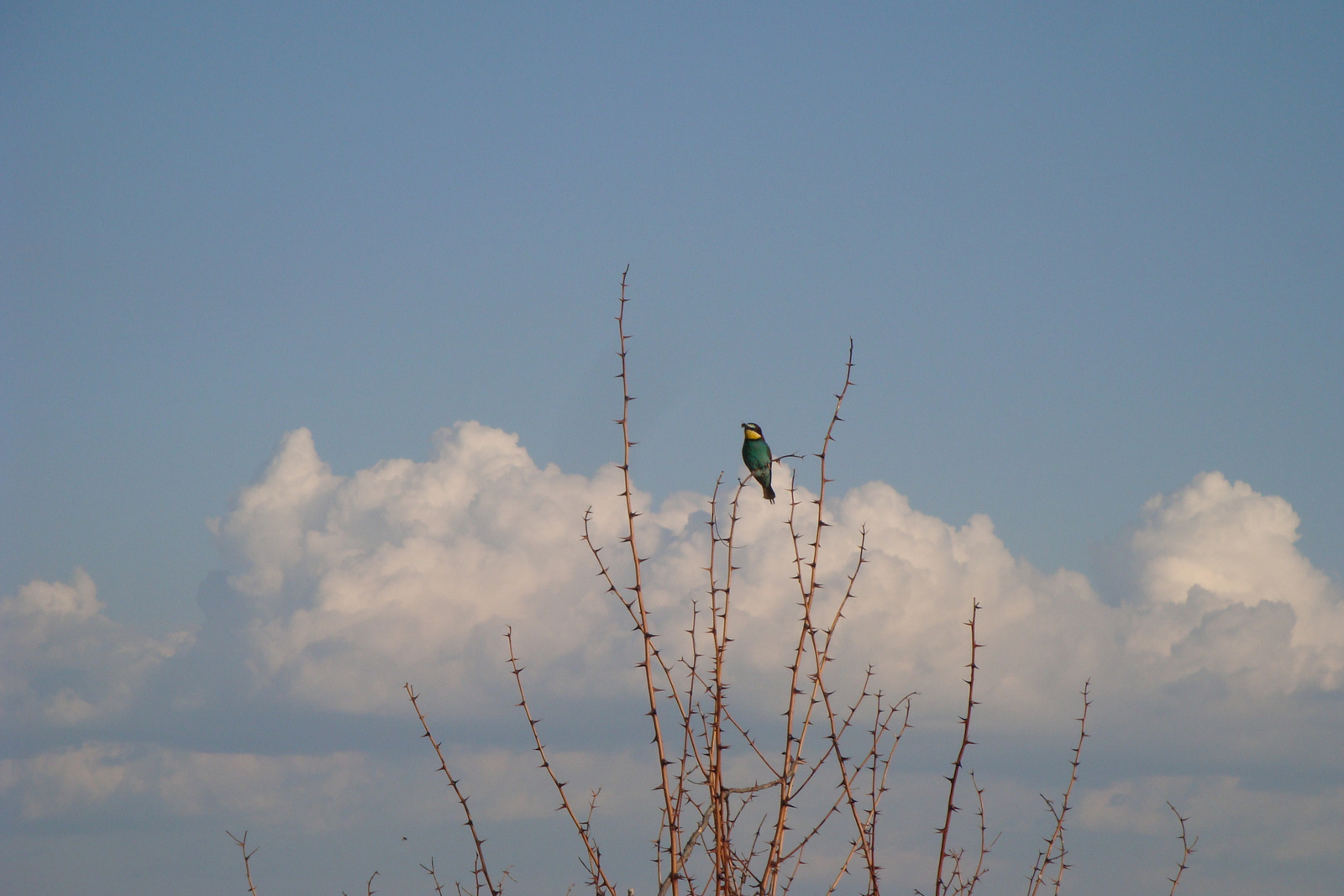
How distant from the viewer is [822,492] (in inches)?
250

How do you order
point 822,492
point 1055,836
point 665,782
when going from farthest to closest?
point 1055,836, point 822,492, point 665,782

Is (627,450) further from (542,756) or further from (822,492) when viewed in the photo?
(542,756)

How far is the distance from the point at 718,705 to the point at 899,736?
1.78m

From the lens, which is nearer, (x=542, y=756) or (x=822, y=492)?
(x=542, y=756)

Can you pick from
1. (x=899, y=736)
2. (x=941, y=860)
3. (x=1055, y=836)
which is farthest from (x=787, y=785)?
(x=1055, y=836)

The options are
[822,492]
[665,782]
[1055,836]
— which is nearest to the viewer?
[665,782]

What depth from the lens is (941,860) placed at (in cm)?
546

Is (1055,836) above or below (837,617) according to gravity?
A: below

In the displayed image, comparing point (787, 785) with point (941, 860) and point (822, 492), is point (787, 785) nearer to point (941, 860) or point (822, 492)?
point (941, 860)

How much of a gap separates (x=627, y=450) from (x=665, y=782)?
1557mm

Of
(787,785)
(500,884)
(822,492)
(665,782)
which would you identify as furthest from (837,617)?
(500,884)

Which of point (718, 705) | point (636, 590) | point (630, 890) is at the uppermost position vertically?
point (636, 590)

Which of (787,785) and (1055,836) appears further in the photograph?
(1055,836)

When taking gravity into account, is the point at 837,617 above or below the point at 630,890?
above
